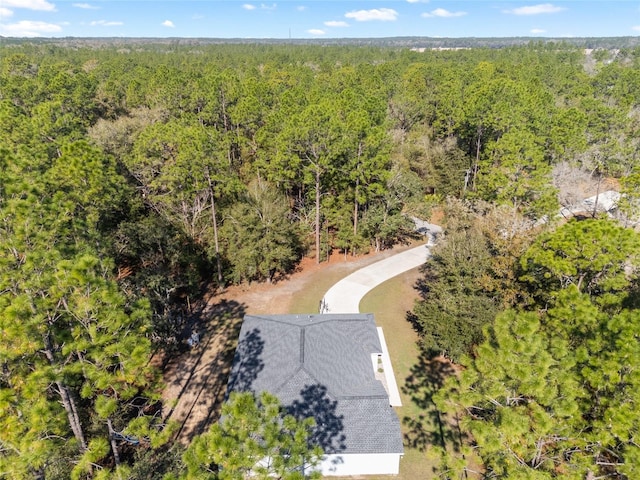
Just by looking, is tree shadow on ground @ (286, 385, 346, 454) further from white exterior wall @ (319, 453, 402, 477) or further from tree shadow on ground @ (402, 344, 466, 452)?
tree shadow on ground @ (402, 344, 466, 452)

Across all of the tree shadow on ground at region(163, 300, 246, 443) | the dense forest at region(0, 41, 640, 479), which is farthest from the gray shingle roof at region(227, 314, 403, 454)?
the dense forest at region(0, 41, 640, 479)

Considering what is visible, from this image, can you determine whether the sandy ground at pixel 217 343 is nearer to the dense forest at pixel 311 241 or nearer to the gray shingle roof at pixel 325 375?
the dense forest at pixel 311 241

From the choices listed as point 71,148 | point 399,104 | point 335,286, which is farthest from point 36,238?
point 399,104

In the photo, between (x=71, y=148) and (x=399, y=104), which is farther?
(x=399, y=104)

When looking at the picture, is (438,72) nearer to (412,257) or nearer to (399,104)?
(399,104)

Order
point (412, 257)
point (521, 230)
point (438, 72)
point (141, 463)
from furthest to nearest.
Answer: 1. point (438, 72)
2. point (412, 257)
3. point (521, 230)
4. point (141, 463)

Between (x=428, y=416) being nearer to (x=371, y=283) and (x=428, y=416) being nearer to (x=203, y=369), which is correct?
(x=203, y=369)
